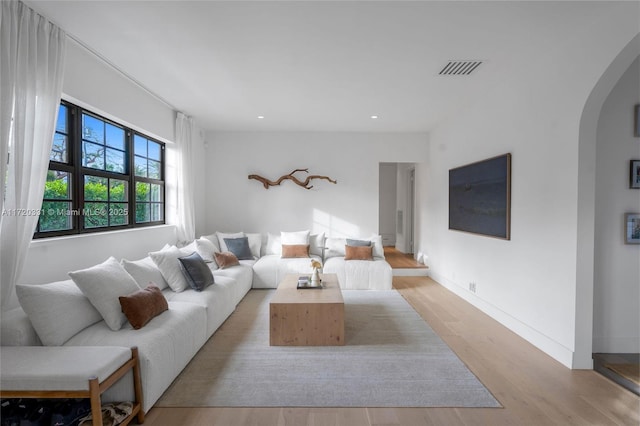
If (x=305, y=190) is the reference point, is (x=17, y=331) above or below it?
below

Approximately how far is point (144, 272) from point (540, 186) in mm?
3947

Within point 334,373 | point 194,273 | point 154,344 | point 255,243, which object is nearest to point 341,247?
point 255,243

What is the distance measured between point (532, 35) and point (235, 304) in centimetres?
425

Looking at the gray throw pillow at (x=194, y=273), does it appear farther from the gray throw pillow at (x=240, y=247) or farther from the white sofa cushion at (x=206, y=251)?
the gray throw pillow at (x=240, y=247)

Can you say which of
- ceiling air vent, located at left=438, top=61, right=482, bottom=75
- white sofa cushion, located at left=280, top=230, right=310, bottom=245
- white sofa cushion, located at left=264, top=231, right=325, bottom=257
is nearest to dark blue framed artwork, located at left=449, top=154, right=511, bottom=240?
ceiling air vent, located at left=438, top=61, right=482, bottom=75

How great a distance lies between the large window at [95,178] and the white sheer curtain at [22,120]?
1.50 feet

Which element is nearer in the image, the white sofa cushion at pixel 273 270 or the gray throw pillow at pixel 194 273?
the gray throw pillow at pixel 194 273

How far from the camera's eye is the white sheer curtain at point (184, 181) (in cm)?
485

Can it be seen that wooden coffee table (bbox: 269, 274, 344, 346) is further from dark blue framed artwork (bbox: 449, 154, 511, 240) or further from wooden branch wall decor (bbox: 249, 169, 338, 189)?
wooden branch wall decor (bbox: 249, 169, 338, 189)

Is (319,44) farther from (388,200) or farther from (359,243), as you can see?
(388,200)

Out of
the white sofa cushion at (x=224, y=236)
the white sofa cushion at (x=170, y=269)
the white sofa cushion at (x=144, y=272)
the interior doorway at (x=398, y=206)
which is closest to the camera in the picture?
the white sofa cushion at (x=144, y=272)

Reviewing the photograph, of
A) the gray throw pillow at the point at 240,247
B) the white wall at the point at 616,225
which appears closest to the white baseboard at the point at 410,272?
the gray throw pillow at the point at 240,247

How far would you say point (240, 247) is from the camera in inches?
208

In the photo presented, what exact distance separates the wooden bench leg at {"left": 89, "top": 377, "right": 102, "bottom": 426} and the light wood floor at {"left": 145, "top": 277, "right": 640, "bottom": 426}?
41 cm
